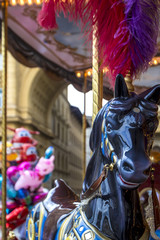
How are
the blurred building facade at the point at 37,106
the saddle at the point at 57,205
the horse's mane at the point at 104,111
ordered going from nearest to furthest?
the horse's mane at the point at 104,111
the saddle at the point at 57,205
the blurred building facade at the point at 37,106

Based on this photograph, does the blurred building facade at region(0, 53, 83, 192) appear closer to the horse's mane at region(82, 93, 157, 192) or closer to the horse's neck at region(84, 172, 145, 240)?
the horse's mane at region(82, 93, 157, 192)

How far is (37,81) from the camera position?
54.9 feet

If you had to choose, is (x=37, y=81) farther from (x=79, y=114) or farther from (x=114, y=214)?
(x=114, y=214)

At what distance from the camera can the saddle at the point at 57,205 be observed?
2.09m

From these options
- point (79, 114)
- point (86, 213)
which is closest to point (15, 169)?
point (79, 114)

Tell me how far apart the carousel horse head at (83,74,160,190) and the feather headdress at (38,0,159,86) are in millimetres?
A: 276

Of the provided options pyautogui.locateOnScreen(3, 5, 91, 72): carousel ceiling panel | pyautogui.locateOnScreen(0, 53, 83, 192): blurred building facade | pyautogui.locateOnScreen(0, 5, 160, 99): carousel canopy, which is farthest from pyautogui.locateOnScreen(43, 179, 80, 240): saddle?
pyautogui.locateOnScreen(0, 53, 83, 192): blurred building facade

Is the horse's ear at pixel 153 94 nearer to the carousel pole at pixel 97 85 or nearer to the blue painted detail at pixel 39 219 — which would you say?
the carousel pole at pixel 97 85

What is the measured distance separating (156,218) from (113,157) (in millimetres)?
369

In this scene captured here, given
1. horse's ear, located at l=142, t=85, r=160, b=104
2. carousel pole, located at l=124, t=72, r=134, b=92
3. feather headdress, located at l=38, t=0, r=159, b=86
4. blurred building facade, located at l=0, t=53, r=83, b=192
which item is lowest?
blurred building facade, located at l=0, t=53, r=83, b=192

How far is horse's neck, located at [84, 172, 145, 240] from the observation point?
155 cm

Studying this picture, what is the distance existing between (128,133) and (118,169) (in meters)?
0.14

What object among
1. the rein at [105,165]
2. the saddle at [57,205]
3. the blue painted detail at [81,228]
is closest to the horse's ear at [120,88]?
the rein at [105,165]

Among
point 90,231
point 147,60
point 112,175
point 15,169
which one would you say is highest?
point 147,60
